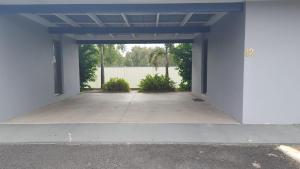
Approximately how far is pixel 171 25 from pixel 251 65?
15.8 ft

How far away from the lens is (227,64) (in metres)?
7.69

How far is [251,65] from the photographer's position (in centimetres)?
629

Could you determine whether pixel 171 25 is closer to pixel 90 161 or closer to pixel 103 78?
pixel 90 161

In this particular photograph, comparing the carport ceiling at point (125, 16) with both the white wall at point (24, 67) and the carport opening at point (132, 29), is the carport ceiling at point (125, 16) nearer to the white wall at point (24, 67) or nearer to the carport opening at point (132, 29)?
the carport opening at point (132, 29)

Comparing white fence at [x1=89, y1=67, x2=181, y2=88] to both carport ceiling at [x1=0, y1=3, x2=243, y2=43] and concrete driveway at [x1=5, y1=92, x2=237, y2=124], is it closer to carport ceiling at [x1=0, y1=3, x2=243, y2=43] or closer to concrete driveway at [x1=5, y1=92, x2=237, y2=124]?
carport ceiling at [x1=0, y1=3, x2=243, y2=43]

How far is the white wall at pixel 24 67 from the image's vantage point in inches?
272

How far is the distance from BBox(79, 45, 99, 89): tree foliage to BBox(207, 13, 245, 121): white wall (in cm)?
875

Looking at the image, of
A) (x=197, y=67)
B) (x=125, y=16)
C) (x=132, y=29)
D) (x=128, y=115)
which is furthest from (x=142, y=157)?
(x=197, y=67)

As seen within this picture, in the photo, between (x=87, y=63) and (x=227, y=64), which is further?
(x=87, y=63)

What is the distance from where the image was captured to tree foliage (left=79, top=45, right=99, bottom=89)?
51.8 ft

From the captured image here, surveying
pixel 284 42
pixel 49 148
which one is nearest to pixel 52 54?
pixel 49 148

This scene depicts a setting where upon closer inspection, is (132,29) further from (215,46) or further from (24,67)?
(24,67)

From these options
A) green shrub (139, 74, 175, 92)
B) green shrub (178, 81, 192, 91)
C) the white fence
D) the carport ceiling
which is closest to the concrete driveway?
the carport ceiling

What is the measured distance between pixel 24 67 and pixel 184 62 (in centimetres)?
953
